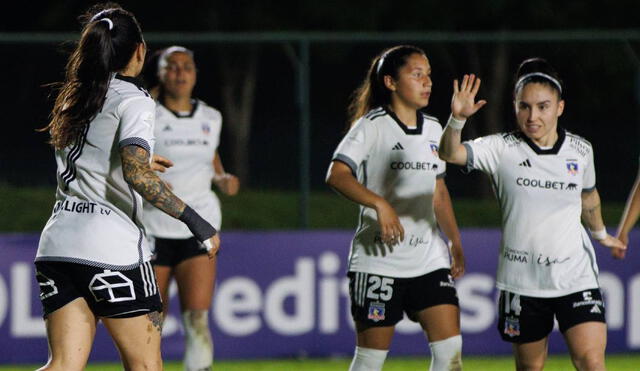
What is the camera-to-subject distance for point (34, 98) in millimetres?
11469

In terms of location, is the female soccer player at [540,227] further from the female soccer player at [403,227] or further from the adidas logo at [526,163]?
the female soccer player at [403,227]

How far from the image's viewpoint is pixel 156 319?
613 cm

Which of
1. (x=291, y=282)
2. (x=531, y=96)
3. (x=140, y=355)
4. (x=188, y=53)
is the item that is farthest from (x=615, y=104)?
(x=140, y=355)

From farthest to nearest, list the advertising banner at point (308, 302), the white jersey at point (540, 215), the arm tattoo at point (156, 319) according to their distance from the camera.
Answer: the advertising banner at point (308, 302) → the white jersey at point (540, 215) → the arm tattoo at point (156, 319)

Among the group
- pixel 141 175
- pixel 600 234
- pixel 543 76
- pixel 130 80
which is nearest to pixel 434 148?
pixel 543 76

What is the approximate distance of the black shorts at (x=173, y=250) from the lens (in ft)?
28.2

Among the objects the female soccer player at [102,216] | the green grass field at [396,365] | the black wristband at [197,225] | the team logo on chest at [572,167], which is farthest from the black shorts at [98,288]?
the green grass field at [396,365]

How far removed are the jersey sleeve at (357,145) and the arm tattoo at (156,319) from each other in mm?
1552

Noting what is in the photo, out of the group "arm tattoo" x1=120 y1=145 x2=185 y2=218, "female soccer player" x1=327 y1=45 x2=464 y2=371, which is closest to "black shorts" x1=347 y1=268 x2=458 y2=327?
"female soccer player" x1=327 y1=45 x2=464 y2=371

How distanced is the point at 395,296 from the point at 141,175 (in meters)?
1.97

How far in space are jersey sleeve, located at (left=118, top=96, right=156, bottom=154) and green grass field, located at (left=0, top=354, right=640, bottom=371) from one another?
459 centimetres

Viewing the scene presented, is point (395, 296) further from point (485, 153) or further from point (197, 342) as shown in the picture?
point (197, 342)

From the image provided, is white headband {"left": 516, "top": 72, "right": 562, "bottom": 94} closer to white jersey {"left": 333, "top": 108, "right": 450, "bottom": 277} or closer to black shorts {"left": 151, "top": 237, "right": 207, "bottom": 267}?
white jersey {"left": 333, "top": 108, "right": 450, "bottom": 277}

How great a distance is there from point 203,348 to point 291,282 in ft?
7.15
